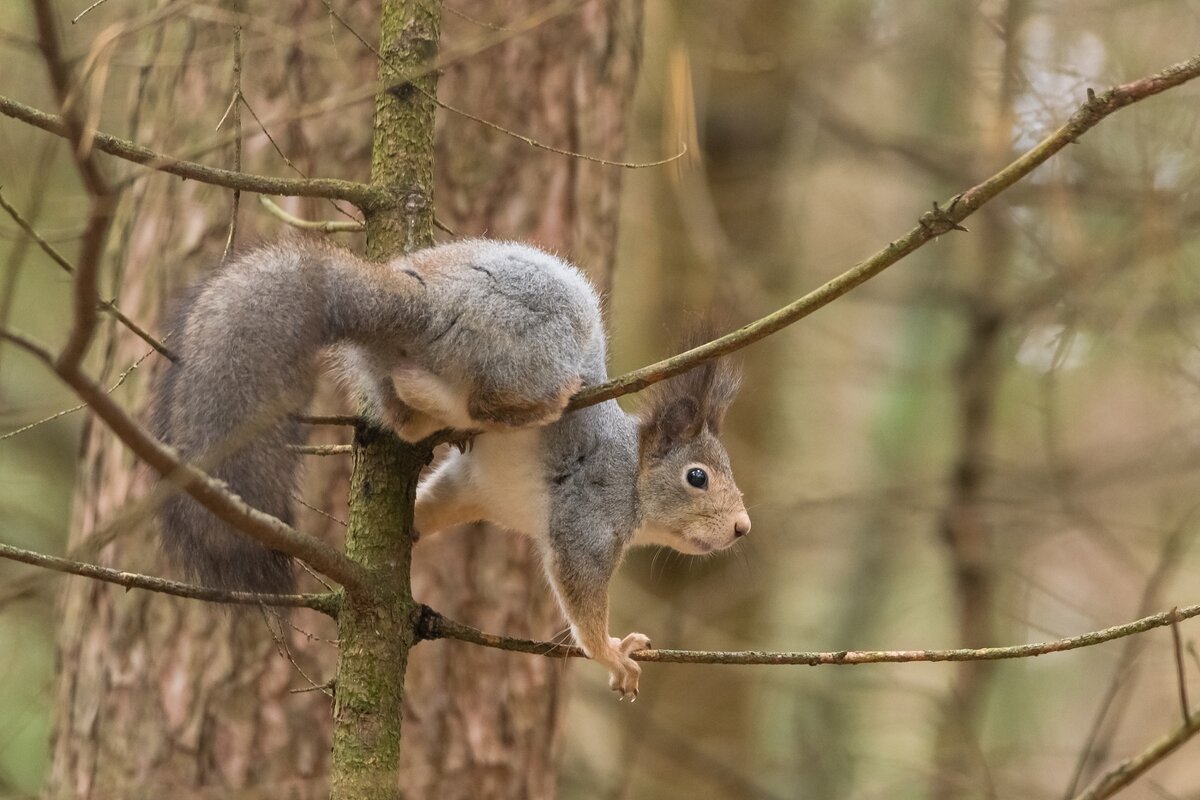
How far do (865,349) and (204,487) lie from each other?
5808 millimetres

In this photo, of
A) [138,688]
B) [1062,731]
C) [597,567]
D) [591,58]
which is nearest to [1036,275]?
[591,58]

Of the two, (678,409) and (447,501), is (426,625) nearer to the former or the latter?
(447,501)

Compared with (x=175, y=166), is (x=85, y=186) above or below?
below

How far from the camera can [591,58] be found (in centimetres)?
423

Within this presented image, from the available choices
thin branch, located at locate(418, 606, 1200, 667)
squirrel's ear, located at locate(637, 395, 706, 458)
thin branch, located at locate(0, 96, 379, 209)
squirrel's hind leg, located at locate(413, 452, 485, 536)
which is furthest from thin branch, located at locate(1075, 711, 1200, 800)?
thin branch, located at locate(0, 96, 379, 209)

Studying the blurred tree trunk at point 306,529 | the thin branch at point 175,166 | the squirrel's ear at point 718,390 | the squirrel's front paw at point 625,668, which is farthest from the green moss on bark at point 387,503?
the blurred tree trunk at point 306,529

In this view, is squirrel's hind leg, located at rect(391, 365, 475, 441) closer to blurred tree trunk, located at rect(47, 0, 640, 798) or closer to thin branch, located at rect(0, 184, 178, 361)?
thin branch, located at rect(0, 184, 178, 361)

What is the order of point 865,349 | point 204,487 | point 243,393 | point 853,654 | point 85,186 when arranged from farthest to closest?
1. point 865,349
2. point 853,654
3. point 243,393
4. point 204,487
5. point 85,186

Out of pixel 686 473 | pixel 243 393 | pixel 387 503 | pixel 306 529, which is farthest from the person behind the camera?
pixel 306 529

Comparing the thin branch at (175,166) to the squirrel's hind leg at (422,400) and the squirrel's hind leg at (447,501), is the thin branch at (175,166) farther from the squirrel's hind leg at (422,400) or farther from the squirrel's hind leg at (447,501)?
the squirrel's hind leg at (447,501)

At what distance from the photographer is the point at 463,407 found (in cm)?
254

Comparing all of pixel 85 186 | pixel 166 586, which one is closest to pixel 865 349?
pixel 166 586

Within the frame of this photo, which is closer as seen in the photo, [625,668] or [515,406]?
[515,406]

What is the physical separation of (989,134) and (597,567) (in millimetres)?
2598
